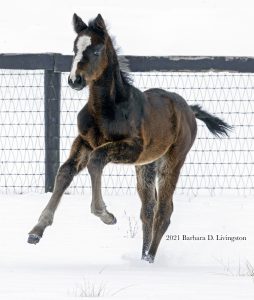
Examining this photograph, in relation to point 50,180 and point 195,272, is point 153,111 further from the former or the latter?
point 50,180

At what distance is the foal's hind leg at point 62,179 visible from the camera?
19.8 ft

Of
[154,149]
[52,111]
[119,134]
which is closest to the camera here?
[119,134]

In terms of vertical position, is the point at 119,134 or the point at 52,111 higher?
the point at 119,134

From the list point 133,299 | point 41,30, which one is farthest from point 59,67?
point 41,30

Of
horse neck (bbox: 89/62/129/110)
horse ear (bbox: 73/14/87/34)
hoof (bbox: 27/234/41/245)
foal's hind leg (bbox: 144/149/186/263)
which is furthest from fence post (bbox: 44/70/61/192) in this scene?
hoof (bbox: 27/234/41/245)

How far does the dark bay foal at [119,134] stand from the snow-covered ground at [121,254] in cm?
33

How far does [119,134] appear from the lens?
21.5 feet

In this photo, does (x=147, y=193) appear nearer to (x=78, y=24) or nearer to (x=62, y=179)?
(x=62, y=179)

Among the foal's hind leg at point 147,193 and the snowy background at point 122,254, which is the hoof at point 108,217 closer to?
the snowy background at point 122,254

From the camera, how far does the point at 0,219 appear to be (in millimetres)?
8523

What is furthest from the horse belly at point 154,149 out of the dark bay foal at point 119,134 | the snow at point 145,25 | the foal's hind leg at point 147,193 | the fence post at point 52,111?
the snow at point 145,25

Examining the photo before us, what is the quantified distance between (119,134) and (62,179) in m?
0.52

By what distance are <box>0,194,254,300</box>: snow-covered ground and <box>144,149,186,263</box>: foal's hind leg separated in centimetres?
25

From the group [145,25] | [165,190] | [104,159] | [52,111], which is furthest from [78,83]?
[145,25]
